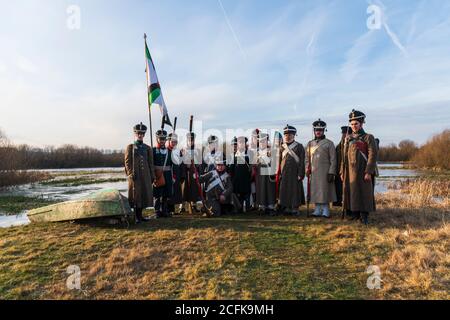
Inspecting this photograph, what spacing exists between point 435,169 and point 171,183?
39.3 m

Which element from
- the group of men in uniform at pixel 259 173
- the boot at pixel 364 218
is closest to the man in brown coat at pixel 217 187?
the group of men in uniform at pixel 259 173

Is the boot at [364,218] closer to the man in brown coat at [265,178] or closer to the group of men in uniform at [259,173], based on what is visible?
the group of men in uniform at [259,173]

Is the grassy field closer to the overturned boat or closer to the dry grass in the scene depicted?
the overturned boat

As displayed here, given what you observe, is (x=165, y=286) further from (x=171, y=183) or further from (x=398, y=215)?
(x=398, y=215)

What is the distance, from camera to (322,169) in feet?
26.1

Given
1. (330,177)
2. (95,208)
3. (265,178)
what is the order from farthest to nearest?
Result: (265,178)
(330,177)
(95,208)

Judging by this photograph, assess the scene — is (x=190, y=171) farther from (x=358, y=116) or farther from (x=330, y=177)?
(x=358, y=116)

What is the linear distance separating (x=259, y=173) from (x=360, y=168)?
2.55m

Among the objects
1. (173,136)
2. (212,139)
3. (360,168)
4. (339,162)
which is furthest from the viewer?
(212,139)

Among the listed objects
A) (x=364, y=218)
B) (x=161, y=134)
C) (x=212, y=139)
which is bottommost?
(x=364, y=218)

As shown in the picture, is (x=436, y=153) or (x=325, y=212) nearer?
(x=325, y=212)

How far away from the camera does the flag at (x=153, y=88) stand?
9055mm

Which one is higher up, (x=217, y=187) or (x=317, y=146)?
(x=317, y=146)

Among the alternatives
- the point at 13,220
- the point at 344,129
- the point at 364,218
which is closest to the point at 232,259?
A: the point at 364,218
